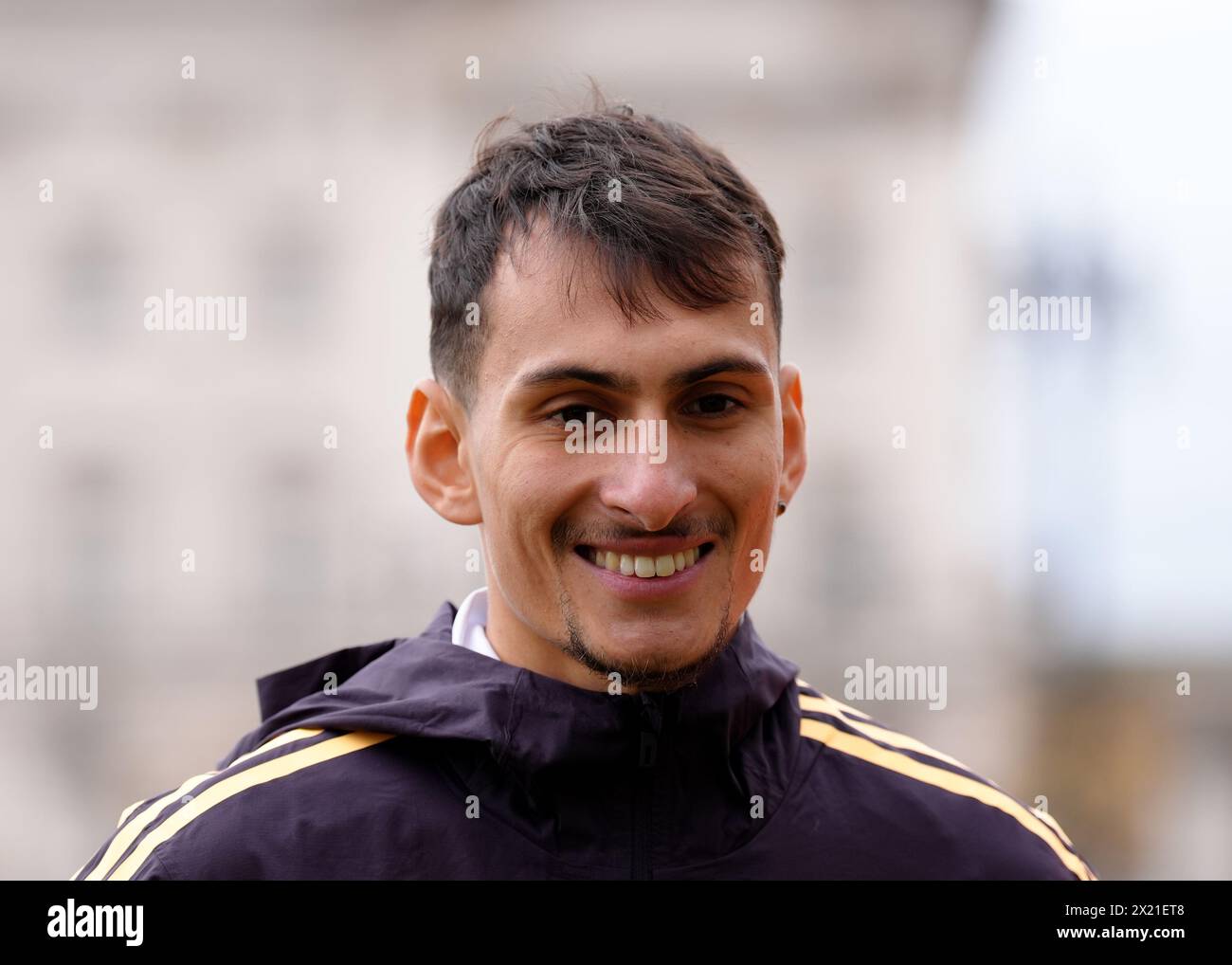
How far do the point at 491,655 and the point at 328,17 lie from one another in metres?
24.5

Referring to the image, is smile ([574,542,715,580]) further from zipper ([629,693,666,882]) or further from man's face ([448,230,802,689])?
zipper ([629,693,666,882])

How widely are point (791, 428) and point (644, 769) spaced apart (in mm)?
676

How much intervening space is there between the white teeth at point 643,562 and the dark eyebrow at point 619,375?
254 millimetres

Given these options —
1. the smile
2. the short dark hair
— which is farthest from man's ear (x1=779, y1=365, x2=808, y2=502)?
the smile

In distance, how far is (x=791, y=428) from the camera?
2283 millimetres

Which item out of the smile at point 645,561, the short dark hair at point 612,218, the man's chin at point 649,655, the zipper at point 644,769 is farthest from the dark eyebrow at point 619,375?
the zipper at point 644,769

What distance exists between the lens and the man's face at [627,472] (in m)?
1.93

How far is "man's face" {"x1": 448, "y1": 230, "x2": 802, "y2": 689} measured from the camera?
Answer: 1926 millimetres

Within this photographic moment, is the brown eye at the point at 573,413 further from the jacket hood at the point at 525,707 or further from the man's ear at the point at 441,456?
the jacket hood at the point at 525,707

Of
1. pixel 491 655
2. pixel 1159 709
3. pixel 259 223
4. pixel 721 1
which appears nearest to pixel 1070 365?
pixel 1159 709

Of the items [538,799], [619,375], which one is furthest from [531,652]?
[619,375]

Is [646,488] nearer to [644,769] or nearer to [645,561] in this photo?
[645,561]

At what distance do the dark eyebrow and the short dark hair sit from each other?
0.10m

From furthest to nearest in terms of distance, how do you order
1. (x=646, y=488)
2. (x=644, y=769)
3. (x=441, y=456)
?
(x=441, y=456) → (x=644, y=769) → (x=646, y=488)
